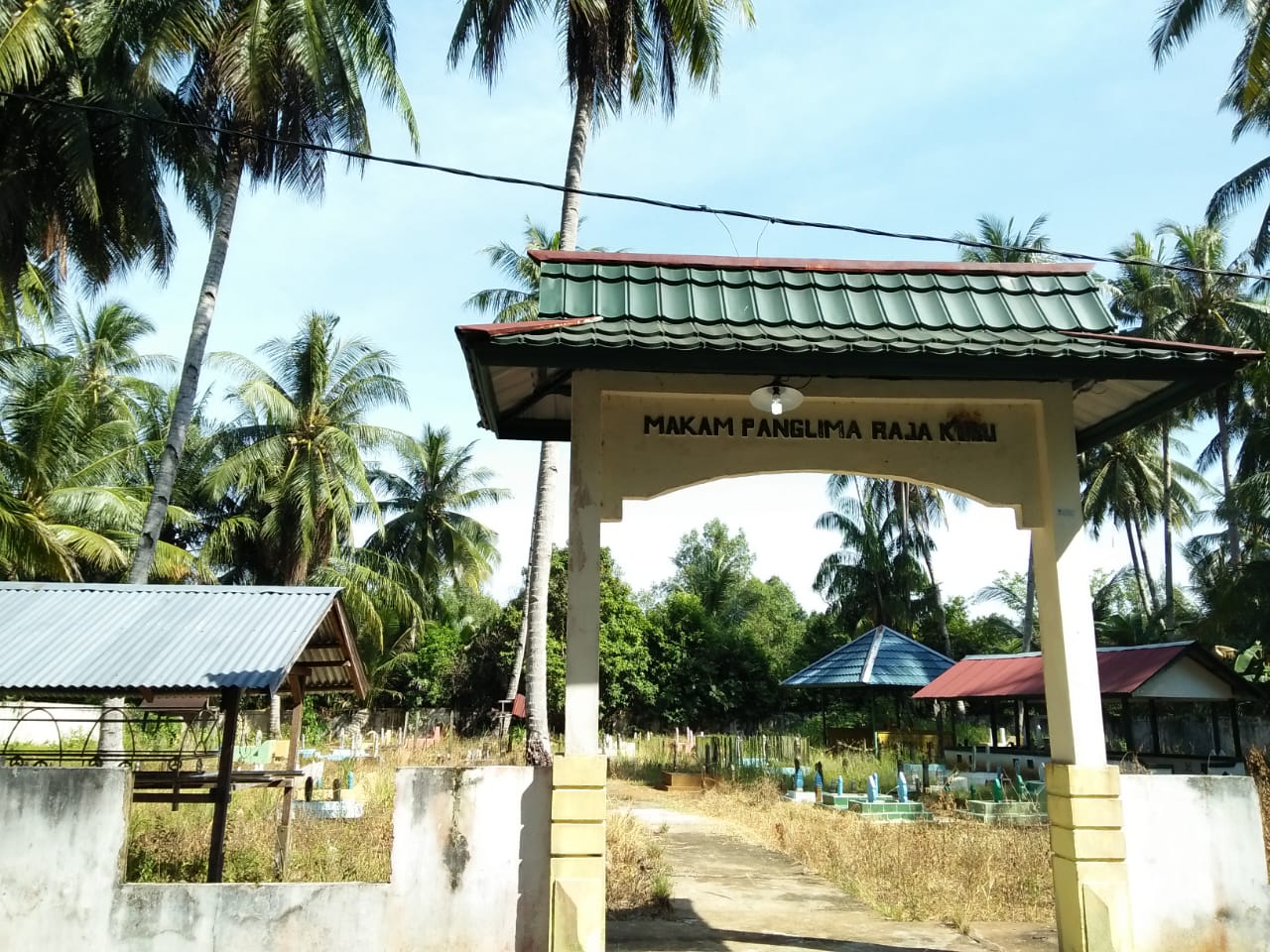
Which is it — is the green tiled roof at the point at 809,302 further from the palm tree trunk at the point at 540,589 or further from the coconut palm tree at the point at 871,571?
the coconut palm tree at the point at 871,571

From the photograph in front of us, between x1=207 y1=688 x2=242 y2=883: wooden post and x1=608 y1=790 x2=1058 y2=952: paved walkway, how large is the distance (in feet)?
11.0

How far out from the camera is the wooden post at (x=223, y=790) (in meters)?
8.36

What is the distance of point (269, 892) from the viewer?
19.4 feet

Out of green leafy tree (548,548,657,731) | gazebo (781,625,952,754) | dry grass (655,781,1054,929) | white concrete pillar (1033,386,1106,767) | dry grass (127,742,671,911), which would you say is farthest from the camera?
green leafy tree (548,548,657,731)

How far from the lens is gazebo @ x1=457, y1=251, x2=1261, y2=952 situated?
244 inches

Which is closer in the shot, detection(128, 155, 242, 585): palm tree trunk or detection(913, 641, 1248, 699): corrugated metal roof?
detection(128, 155, 242, 585): palm tree trunk

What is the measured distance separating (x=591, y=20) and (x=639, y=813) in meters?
14.5

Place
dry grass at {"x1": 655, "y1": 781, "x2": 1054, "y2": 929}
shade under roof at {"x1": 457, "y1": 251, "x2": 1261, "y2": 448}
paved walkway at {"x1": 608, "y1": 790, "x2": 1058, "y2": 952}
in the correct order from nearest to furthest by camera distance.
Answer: shade under roof at {"x1": 457, "y1": 251, "x2": 1261, "y2": 448} → paved walkway at {"x1": 608, "y1": 790, "x2": 1058, "y2": 952} → dry grass at {"x1": 655, "y1": 781, "x2": 1054, "y2": 929}

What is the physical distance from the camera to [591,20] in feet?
59.1

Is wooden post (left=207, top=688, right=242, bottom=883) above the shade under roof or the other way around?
the other way around

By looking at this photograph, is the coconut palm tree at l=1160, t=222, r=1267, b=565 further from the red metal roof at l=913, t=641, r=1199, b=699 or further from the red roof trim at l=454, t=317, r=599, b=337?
the red roof trim at l=454, t=317, r=599, b=337

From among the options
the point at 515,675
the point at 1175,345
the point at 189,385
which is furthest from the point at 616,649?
the point at 1175,345

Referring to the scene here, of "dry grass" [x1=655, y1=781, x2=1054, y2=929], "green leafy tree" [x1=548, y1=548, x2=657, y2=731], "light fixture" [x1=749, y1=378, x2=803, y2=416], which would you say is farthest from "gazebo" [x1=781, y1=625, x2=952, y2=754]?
"light fixture" [x1=749, y1=378, x2=803, y2=416]

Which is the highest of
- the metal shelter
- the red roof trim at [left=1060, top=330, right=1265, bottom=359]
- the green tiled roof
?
the green tiled roof
